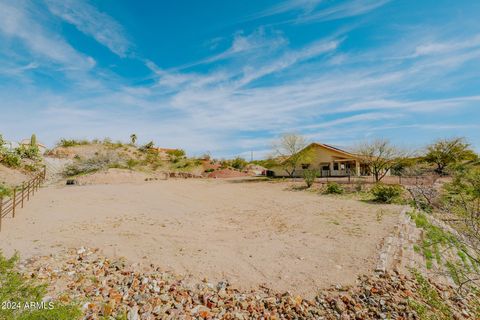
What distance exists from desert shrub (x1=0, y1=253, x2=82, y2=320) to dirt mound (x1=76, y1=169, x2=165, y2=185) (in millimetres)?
21953

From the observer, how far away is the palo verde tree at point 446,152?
31.8 m

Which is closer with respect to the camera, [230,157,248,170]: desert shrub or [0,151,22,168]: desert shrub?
[0,151,22,168]: desert shrub

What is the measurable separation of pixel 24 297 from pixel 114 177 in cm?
2484

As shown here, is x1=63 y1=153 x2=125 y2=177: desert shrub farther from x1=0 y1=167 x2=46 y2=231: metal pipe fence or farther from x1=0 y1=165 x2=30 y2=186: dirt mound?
x1=0 y1=167 x2=46 y2=231: metal pipe fence

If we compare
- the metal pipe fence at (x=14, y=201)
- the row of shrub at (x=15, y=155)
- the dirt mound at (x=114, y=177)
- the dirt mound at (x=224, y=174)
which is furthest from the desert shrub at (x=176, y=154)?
the metal pipe fence at (x=14, y=201)

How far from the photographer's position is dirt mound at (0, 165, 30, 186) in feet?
63.1

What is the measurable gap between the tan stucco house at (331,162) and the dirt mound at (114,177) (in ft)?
64.8

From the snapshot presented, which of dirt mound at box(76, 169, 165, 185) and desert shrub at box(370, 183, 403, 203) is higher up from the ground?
dirt mound at box(76, 169, 165, 185)

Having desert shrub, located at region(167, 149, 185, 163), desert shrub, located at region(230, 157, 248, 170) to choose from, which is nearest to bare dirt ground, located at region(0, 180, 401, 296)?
desert shrub, located at region(167, 149, 185, 163)

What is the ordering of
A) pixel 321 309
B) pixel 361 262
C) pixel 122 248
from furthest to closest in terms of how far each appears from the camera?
1. pixel 122 248
2. pixel 361 262
3. pixel 321 309

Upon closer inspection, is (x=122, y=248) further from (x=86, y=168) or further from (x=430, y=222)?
(x=86, y=168)

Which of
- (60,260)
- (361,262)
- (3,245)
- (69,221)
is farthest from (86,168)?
(361,262)

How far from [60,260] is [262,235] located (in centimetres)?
636

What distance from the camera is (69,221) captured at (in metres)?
10.2
